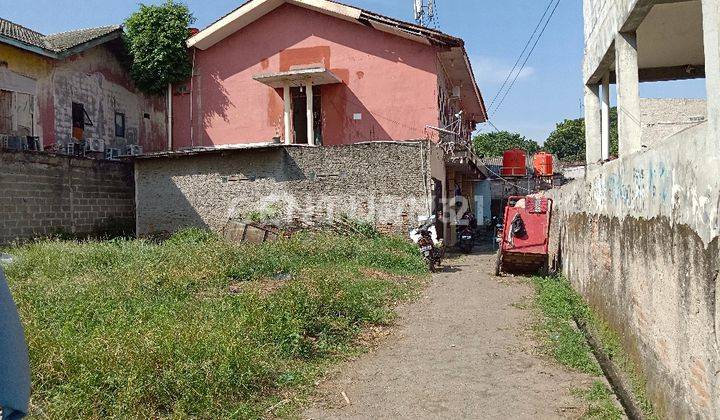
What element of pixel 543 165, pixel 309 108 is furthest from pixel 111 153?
pixel 543 165

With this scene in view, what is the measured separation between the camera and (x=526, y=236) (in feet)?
37.4

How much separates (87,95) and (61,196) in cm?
434

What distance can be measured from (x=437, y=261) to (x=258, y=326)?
7.40 m

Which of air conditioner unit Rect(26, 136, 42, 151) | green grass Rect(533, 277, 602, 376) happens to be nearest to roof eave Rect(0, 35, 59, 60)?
air conditioner unit Rect(26, 136, 42, 151)

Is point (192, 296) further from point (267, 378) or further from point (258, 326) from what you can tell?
point (267, 378)

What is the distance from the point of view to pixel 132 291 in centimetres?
756

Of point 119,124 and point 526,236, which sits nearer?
point 526,236

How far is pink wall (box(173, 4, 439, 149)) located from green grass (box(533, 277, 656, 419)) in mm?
8810

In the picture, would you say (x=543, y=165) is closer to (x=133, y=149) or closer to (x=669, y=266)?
(x=133, y=149)

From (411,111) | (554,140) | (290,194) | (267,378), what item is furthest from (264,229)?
(554,140)

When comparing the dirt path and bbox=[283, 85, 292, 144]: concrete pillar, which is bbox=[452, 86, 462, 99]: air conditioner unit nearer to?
bbox=[283, 85, 292, 144]: concrete pillar

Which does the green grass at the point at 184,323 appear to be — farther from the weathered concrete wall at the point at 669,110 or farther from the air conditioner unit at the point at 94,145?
the weathered concrete wall at the point at 669,110

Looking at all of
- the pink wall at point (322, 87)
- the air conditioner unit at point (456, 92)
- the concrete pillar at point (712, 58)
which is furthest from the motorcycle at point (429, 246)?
the concrete pillar at point (712, 58)

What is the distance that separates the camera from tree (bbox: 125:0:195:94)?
1859 centimetres
